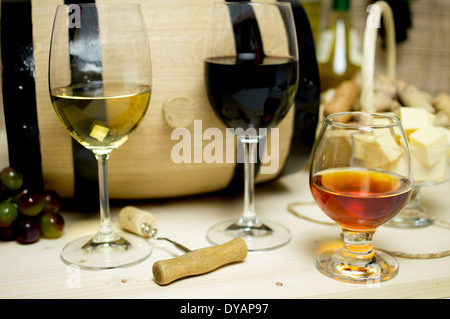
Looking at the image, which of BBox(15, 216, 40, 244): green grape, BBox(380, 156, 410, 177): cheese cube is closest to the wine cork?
BBox(15, 216, 40, 244): green grape

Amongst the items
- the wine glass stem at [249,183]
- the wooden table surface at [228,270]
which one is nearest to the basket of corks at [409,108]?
the wooden table surface at [228,270]

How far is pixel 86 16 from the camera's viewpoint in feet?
2.75

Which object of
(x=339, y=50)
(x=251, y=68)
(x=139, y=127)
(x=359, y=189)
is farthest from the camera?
(x=339, y=50)

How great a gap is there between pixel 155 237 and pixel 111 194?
6.5 inches

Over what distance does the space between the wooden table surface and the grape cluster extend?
2 centimetres

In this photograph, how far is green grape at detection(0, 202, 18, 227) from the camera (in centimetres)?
94

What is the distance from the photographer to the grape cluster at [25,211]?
948 millimetres

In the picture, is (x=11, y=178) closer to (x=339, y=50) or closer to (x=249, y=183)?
(x=249, y=183)

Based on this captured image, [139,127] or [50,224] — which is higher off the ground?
[139,127]

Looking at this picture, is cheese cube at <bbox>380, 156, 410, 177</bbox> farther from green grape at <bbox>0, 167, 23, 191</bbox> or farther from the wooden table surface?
green grape at <bbox>0, 167, 23, 191</bbox>

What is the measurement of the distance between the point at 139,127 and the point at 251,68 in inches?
9.2

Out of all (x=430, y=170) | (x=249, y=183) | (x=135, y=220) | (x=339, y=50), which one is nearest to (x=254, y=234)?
(x=249, y=183)

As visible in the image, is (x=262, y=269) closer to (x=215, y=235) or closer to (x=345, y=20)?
(x=215, y=235)

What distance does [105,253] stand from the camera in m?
0.93
